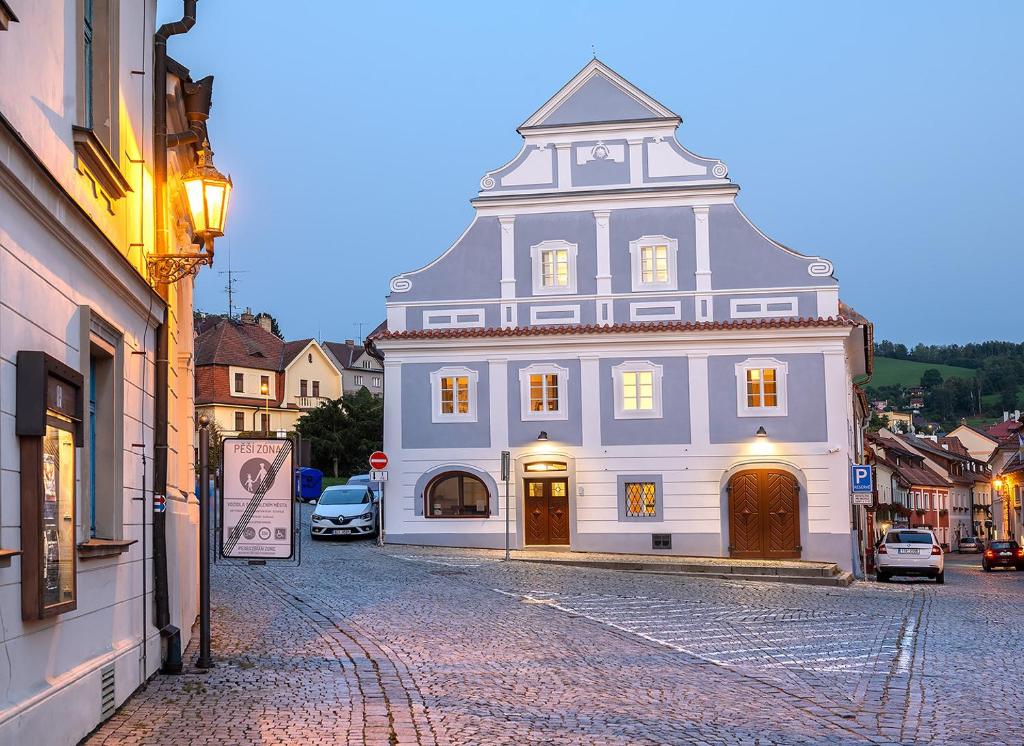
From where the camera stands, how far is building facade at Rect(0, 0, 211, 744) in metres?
7.65

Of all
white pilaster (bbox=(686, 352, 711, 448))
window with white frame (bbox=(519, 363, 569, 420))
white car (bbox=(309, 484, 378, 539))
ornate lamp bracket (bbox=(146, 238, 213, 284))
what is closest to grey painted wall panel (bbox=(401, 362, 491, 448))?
window with white frame (bbox=(519, 363, 569, 420))

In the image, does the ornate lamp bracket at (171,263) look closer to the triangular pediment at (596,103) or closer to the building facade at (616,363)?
the building facade at (616,363)

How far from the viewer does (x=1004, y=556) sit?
50.5 metres

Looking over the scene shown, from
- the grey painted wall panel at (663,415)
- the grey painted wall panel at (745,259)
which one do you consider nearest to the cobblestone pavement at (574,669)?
the grey painted wall panel at (663,415)

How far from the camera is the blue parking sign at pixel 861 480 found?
34531 mm

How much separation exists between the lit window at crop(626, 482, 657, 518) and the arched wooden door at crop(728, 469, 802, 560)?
227cm

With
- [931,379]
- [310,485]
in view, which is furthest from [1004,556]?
[931,379]

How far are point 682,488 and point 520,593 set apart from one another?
1618 centimetres

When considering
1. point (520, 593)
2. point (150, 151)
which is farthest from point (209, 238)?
point (520, 593)

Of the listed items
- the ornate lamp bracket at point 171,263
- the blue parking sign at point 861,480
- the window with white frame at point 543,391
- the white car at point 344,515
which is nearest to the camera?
the ornate lamp bracket at point 171,263

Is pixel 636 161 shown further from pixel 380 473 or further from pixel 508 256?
pixel 380 473

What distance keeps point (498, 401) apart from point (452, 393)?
55.5 inches

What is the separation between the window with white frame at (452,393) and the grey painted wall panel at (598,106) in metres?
7.85

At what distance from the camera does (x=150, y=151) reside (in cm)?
1295
